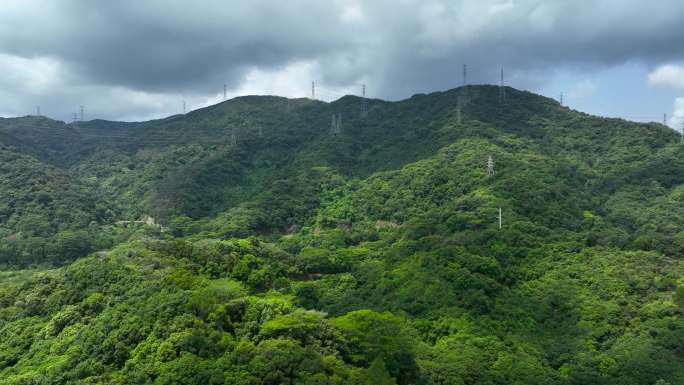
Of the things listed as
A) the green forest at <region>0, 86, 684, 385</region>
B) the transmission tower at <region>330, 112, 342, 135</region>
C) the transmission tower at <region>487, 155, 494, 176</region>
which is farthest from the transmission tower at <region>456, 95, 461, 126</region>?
the transmission tower at <region>330, 112, 342, 135</region>

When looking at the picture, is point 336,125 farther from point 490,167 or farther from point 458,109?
point 490,167

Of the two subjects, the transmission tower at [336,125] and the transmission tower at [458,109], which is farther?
the transmission tower at [336,125]

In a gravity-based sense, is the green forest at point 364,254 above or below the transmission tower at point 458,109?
below

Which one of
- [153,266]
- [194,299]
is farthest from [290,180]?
[194,299]

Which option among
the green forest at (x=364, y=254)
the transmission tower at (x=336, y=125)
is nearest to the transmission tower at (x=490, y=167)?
the green forest at (x=364, y=254)

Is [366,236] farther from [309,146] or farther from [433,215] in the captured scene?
[309,146]

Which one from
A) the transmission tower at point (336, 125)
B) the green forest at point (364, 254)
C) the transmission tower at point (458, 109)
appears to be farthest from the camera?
the transmission tower at point (336, 125)

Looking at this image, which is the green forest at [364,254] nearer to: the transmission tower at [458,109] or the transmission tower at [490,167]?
Answer: the transmission tower at [458,109]

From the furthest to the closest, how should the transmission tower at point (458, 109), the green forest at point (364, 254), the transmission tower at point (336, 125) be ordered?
1. the transmission tower at point (336, 125)
2. the transmission tower at point (458, 109)
3. the green forest at point (364, 254)

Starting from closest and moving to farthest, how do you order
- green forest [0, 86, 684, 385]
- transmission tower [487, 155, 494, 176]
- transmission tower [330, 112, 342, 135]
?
1. green forest [0, 86, 684, 385]
2. transmission tower [487, 155, 494, 176]
3. transmission tower [330, 112, 342, 135]

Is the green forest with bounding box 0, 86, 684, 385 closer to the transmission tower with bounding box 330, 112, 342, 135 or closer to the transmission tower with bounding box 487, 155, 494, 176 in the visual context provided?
the transmission tower with bounding box 330, 112, 342, 135
